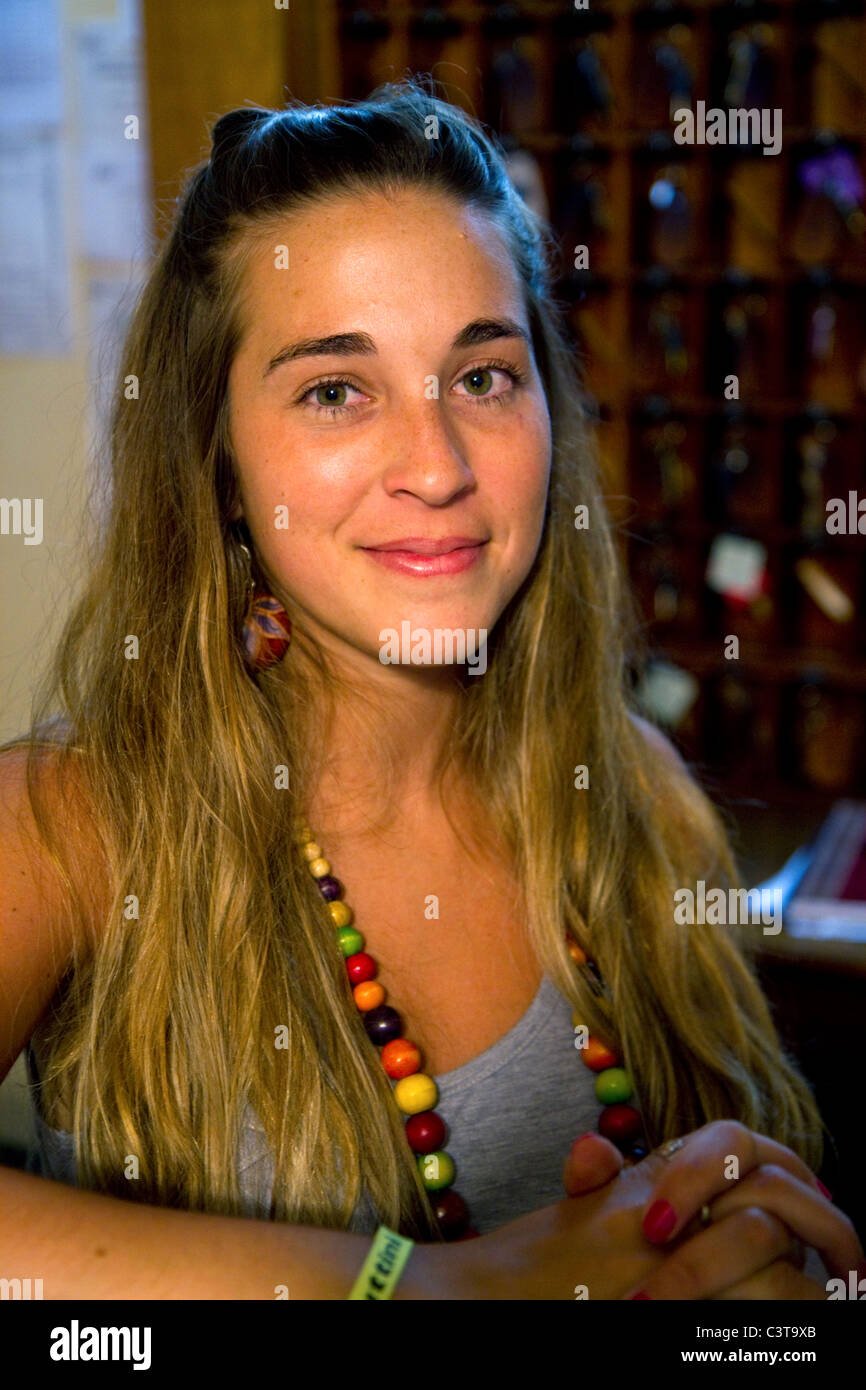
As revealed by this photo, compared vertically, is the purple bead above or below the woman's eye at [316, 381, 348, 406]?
below

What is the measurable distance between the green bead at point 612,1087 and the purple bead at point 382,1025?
0.19 metres

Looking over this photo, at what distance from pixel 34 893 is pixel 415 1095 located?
342 millimetres

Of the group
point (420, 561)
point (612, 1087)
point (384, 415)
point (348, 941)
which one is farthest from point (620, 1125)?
point (384, 415)

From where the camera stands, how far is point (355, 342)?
3.30ft

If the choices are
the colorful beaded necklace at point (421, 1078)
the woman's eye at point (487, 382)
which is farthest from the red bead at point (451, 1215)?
the woman's eye at point (487, 382)

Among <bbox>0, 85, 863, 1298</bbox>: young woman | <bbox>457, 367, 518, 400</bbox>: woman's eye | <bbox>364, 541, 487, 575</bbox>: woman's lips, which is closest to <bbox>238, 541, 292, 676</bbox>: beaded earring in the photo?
<bbox>0, 85, 863, 1298</bbox>: young woman

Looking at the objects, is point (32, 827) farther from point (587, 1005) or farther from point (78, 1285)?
point (587, 1005)

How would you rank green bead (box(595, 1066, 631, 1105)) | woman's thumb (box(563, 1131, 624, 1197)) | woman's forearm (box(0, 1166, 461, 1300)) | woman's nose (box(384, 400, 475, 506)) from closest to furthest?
woman's forearm (box(0, 1166, 461, 1300))
woman's thumb (box(563, 1131, 624, 1197))
woman's nose (box(384, 400, 475, 506))
green bead (box(595, 1066, 631, 1105))

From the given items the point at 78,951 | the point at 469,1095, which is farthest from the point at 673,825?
the point at 78,951

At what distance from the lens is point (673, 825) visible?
1.39 meters

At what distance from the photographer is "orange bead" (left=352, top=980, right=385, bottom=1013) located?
107 cm

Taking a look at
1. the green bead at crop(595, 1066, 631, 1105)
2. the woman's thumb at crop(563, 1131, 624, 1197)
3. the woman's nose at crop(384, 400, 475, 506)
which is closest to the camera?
the woman's thumb at crop(563, 1131, 624, 1197)

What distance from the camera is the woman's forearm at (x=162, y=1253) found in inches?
30.4

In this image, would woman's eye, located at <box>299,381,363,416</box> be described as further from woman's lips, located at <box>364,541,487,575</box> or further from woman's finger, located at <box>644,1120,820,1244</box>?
woman's finger, located at <box>644,1120,820,1244</box>
